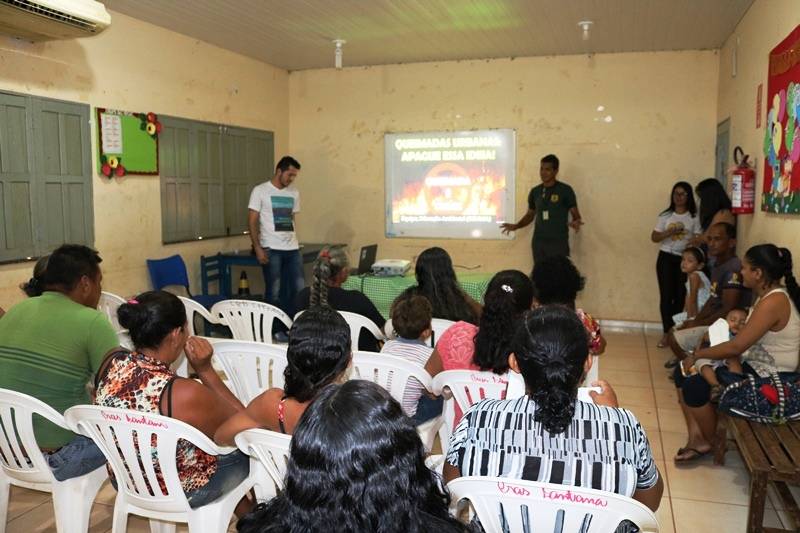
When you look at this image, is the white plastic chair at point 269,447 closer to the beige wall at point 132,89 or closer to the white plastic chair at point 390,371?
the white plastic chair at point 390,371

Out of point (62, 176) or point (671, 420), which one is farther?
point (62, 176)

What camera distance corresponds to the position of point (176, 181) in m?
5.61

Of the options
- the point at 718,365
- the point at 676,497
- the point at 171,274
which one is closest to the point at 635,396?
the point at 718,365

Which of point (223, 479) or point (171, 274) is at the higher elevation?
point (171, 274)

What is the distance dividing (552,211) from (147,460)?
495 centimetres

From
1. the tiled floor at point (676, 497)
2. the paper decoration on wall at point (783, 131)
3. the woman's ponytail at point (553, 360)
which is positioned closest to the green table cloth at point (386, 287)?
the tiled floor at point (676, 497)

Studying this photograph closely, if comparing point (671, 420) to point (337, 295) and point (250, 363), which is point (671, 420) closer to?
point (337, 295)

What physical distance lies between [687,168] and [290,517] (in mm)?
6077

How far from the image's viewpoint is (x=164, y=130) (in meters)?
5.43

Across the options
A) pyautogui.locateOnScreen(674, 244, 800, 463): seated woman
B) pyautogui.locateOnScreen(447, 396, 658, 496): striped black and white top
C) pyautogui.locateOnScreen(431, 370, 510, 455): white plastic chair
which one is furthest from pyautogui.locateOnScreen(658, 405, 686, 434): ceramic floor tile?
pyautogui.locateOnScreen(447, 396, 658, 496): striped black and white top

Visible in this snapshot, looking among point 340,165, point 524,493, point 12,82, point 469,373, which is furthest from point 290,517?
point 340,165

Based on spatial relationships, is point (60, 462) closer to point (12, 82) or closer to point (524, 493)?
point (524, 493)

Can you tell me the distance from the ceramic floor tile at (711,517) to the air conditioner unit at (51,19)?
4.12 metres

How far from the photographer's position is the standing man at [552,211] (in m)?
6.17
